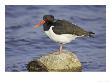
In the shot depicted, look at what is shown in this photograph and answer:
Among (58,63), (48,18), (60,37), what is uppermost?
(48,18)

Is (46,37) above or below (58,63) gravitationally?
above

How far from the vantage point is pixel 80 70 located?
249 centimetres

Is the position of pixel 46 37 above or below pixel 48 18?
below

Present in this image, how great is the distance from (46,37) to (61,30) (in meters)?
0.14

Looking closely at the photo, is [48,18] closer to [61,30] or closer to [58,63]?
[61,30]

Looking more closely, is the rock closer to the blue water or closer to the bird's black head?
the blue water

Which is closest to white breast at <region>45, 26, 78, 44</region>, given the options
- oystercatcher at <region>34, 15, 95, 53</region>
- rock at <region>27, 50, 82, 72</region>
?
oystercatcher at <region>34, 15, 95, 53</region>

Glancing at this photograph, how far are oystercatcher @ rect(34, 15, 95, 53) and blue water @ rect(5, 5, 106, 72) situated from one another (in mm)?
54

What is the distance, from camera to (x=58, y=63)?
8.06 feet

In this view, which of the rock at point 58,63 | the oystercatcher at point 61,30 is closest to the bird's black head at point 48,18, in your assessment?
the oystercatcher at point 61,30

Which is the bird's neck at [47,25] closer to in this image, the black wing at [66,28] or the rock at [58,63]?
the black wing at [66,28]

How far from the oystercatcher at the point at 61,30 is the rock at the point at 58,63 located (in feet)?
0.34

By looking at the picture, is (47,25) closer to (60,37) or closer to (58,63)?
(60,37)

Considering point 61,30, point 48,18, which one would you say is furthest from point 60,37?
point 48,18
